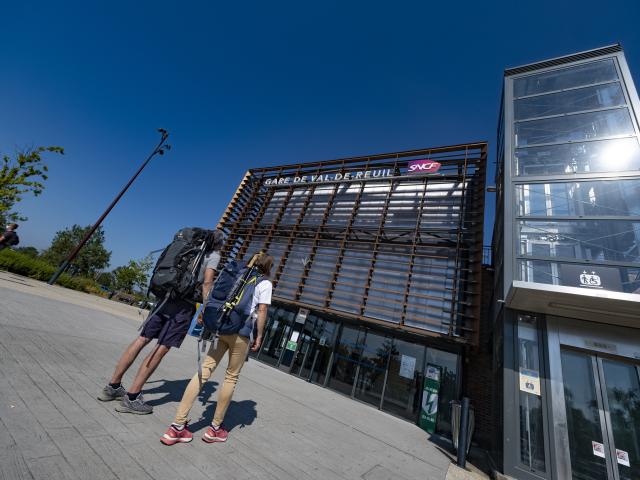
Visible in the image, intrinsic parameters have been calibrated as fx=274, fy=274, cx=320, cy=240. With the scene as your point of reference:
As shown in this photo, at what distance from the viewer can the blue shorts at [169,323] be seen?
311 centimetres

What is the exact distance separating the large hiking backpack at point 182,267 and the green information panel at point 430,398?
8337 millimetres

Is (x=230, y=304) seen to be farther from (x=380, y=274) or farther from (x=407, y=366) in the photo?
(x=380, y=274)

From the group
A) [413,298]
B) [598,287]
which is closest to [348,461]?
[598,287]

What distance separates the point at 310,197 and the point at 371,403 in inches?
411

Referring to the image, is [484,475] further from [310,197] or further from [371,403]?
[310,197]

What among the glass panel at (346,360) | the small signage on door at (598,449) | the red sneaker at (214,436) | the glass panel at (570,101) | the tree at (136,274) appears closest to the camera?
the red sneaker at (214,436)

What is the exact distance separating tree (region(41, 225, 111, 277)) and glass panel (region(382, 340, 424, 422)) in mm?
54172

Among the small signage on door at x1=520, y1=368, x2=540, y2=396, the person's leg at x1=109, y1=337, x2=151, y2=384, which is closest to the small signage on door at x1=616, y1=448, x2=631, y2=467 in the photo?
the small signage on door at x1=520, y1=368, x2=540, y2=396

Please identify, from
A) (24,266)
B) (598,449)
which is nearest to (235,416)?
(598,449)

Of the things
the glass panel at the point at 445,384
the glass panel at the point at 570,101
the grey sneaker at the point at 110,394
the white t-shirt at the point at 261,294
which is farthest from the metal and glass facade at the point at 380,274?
the grey sneaker at the point at 110,394

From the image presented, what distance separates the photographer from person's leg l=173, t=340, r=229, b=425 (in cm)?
259

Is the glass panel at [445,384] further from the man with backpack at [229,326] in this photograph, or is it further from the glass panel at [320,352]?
the man with backpack at [229,326]

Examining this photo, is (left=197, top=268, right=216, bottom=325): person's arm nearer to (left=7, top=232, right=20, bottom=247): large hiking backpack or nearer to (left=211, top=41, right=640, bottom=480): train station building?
(left=211, top=41, right=640, bottom=480): train station building

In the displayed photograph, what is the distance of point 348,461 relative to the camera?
351 cm
